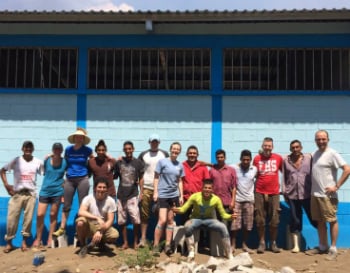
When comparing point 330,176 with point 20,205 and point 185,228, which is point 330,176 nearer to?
point 185,228

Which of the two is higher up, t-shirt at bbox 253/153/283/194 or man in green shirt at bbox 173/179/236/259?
t-shirt at bbox 253/153/283/194

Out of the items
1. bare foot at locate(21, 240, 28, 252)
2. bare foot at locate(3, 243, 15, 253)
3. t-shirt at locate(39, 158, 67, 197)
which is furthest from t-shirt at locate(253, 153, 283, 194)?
bare foot at locate(3, 243, 15, 253)

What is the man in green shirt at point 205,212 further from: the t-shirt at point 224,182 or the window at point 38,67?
the window at point 38,67

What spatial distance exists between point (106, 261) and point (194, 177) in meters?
1.88

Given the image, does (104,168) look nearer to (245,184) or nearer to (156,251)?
(156,251)

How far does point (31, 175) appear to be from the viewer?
6770 millimetres

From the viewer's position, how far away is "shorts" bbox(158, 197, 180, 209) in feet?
21.0

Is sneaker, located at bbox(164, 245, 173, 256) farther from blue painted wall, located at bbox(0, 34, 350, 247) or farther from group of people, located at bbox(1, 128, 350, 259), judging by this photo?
blue painted wall, located at bbox(0, 34, 350, 247)

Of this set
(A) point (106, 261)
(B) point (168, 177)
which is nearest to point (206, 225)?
(B) point (168, 177)

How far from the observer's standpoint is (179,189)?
648cm

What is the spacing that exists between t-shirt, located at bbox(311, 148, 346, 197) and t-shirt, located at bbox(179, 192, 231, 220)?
56.3 inches

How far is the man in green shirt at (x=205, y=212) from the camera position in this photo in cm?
616

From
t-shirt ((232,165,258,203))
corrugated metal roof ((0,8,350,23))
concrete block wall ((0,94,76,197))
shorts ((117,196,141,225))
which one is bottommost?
shorts ((117,196,141,225))

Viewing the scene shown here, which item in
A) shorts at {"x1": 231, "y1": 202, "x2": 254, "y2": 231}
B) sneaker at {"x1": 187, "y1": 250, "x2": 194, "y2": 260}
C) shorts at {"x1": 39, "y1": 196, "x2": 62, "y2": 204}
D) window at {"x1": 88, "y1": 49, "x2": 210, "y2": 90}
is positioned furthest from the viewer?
window at {"x1": 88, "y1": 49, "x2": 210, "y2": 90}
